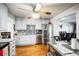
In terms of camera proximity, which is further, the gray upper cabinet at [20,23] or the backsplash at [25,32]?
the backsplash at [25,32]

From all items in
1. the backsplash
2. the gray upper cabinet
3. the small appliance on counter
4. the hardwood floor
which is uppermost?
the gray upper cabinet

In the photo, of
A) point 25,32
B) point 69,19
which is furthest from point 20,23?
point 69,19

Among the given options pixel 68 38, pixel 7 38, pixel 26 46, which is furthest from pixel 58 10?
pixel 7 38

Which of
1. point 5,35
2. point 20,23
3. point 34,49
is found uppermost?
point 20,23

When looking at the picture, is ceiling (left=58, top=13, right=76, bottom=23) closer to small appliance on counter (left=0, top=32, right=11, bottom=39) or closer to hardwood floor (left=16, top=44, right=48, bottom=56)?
hardwood floor (left=16, top=44, right=48, bottom=56)

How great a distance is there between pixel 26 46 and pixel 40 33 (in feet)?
1.86

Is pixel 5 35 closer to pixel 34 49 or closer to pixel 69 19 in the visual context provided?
pixel 34 49

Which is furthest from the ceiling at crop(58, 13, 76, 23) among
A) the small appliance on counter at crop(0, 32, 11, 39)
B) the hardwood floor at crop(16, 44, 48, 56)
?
the small appliance on counter at crop(0, 32, 11, 39)

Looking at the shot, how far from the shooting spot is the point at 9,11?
7.04 ft

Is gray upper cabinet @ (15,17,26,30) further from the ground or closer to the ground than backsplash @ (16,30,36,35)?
further from the ground

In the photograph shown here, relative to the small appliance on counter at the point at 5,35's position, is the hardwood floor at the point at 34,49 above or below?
below

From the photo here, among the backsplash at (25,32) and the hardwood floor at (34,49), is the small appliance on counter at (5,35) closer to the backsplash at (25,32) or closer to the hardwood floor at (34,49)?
the backsplash at (25,32)

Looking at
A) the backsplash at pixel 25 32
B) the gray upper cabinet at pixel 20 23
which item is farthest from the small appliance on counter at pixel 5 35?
the gray upper cabinet at pixel 20 23

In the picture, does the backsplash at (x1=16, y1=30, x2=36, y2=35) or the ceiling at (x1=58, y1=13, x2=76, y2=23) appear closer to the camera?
the ceiling at (x1=58, y1=13, x2=76, y2=23)
